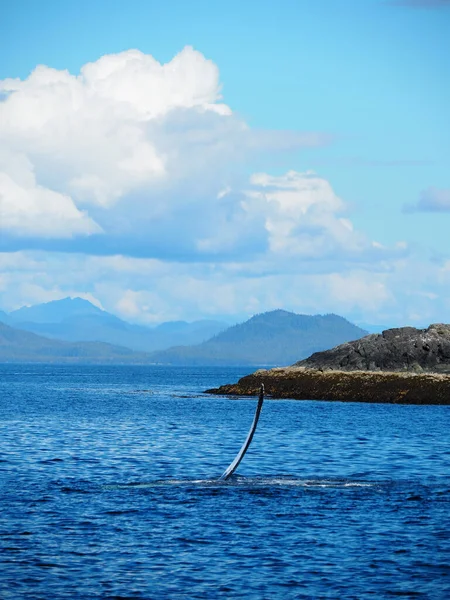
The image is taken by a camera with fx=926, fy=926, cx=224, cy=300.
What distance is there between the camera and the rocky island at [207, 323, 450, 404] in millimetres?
122250

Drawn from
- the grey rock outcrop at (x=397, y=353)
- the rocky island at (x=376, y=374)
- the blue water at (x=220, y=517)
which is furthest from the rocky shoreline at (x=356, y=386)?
the blue water at (x=220, y=517)

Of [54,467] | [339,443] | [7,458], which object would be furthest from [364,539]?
[339,443]

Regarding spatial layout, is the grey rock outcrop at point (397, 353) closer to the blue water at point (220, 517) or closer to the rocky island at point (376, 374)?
the rocky island at point (376, 374)

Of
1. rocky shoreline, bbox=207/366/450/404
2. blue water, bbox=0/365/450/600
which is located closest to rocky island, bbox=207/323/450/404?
rocky shoreline, bbox=207/366/450/404

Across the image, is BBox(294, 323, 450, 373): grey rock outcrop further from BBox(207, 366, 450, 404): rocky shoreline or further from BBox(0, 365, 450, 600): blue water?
BBox(0, 365, 450, 600): blue water

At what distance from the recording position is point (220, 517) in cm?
3419

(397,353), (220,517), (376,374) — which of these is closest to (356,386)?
(376,374)

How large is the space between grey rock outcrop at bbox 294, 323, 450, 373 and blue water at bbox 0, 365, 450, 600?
7018 cm

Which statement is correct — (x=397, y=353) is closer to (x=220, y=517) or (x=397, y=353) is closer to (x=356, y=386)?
(x=356, y=386)

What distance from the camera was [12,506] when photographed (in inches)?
1425

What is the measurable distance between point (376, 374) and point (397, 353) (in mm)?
10688

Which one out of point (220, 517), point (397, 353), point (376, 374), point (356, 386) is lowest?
point (220, 517)

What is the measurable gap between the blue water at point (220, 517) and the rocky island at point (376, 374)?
171 ft

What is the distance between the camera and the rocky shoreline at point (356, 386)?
4703 inches
